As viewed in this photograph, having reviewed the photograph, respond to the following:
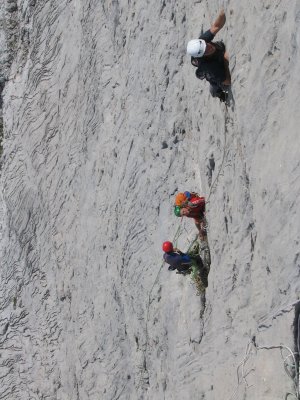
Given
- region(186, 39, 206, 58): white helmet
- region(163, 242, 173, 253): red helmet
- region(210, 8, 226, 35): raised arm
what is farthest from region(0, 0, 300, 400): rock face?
region(163, 242, 173, 253): red helmet

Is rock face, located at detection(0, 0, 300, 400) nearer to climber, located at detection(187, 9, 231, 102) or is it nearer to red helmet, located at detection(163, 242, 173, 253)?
climber, located at detection(187, 9, 231, 102)

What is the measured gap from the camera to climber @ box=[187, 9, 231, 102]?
27.6ft

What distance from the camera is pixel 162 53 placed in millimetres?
11031

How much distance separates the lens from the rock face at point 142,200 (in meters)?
7.54

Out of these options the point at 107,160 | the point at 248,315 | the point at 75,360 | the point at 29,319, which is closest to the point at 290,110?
the point at 248,315

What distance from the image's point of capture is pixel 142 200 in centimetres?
1181

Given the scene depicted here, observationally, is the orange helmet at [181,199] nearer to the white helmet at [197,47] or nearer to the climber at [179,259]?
the climber at [179,259]

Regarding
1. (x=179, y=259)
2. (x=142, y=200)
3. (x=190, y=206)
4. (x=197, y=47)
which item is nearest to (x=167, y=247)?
(x=179, y=259)

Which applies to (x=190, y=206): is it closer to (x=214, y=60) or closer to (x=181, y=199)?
(x=181, y=199)

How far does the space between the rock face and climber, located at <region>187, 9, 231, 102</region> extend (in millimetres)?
161

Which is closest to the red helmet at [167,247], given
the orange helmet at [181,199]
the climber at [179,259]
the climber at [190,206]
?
the climber at [179,259]

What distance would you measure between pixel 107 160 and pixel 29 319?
4.88 m

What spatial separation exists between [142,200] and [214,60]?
3717 millimetres

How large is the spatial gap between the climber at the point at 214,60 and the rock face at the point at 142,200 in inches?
6.3
